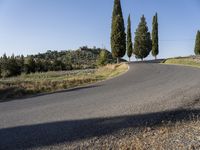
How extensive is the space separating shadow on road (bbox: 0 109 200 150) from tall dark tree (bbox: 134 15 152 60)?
5816cm

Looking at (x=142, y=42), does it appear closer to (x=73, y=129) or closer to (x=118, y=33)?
(x=118, y=33)

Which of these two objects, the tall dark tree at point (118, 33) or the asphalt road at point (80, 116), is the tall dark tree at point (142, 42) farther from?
the asphalt road at point (80, 116)

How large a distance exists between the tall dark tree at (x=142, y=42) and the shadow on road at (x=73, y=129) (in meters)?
58.2

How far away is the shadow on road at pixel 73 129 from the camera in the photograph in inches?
289

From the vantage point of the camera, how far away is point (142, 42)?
220 ft

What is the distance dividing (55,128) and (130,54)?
60159mm

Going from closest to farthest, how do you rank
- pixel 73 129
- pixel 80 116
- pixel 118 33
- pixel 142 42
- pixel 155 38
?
pixel 73 129, pixel 80 116, pixel 118 33, pixel 142 42, pixel 155 38

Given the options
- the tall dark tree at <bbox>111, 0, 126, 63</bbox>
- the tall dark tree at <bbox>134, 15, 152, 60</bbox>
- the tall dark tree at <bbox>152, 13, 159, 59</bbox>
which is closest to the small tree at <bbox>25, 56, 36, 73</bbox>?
the tall dark tree at <bbox>134, 15, 152, 60</bbox>

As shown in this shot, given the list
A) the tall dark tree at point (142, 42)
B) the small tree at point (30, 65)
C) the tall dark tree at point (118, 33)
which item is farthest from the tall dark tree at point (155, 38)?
the small tree at point (30, 65)

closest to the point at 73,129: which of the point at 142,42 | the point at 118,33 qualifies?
the point at 118,33

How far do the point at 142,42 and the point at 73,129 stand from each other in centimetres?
6021

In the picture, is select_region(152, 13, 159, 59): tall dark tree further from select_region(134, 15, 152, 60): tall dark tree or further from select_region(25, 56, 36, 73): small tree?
select_region(25, 56, 36, 73): small tree

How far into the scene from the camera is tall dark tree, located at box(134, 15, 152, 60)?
67.2 metres

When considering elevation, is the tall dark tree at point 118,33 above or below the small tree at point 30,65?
above
